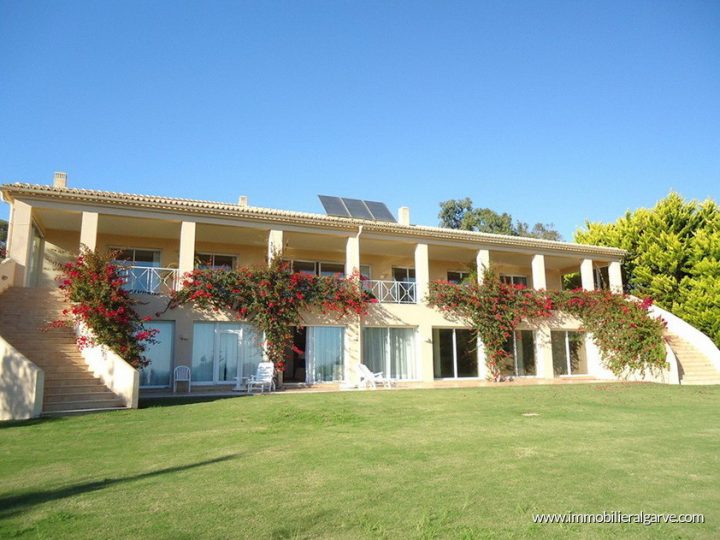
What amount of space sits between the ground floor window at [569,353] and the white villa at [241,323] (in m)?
0.06

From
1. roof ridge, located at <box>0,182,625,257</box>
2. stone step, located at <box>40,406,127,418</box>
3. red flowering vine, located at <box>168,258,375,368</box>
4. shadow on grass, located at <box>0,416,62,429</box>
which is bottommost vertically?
shadow on grass, located at <box>0,416,62,429</box>

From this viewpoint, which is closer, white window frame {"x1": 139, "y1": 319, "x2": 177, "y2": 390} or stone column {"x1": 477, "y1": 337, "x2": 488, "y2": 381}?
white window frame {"x1": 139, "y1": 319, "x2": 177, "y2": 390}

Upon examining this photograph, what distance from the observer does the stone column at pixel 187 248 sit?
14.9 m

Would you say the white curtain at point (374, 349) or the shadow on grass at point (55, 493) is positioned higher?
the white curtain at point (374, 349)

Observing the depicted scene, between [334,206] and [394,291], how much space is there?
426 cm

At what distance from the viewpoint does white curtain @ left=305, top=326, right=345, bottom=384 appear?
16172mm

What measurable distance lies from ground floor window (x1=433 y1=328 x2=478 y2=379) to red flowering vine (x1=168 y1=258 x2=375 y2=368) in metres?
5.62

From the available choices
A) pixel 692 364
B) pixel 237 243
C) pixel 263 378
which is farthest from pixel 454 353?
pixel 237 243

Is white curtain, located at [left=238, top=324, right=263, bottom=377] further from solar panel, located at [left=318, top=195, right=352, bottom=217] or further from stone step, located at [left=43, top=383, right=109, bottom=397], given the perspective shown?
solar panel, located at [left=318, top=195, right=352, bottom=217]

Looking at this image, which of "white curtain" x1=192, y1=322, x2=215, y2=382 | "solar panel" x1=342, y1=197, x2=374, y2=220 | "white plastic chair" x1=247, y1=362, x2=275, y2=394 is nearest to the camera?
"white plastic chair" x1=247, y1=362, x2=275, y2=394

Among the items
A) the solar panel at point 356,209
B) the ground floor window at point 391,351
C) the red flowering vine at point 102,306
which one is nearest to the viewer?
the red flowering vine at point 102,306

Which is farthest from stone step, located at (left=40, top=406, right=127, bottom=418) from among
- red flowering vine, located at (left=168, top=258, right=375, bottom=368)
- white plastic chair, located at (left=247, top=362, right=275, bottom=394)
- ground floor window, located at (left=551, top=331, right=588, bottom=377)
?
ground floor window, located at (left=551, top=331, right=588, bottom=377)

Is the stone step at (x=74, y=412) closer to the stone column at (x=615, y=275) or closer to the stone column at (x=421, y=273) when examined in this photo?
the stone column at (x=421, y=273)

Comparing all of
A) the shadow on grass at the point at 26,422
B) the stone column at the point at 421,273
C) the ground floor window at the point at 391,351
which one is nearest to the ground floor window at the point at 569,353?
Result: the stone column at the point at 421,273
